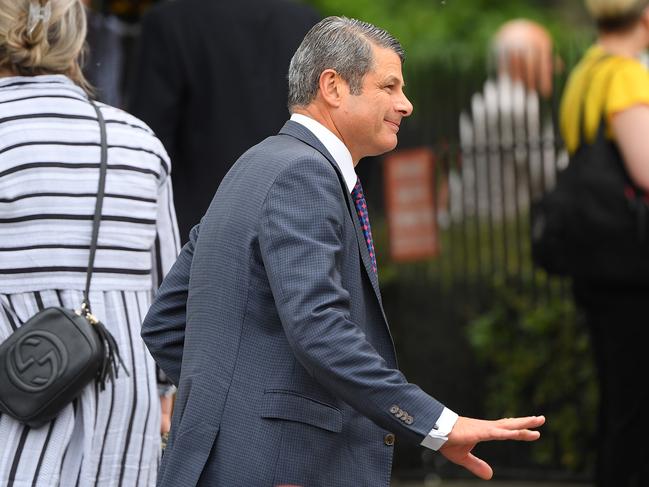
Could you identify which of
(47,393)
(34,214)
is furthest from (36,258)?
(47,393)

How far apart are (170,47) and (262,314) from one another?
2.42 m

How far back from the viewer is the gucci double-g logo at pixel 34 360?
3291 mm

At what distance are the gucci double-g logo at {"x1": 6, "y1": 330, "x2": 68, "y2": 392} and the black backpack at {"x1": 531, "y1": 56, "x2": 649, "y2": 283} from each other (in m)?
2.42

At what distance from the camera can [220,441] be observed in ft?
9.23

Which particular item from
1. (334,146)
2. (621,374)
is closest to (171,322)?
(334,146)

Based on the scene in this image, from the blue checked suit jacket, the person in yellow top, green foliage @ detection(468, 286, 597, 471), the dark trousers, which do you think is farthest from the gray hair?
green foliage @ detection(468, 286, 597, 471)

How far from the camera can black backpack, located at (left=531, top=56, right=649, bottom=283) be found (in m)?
4.96

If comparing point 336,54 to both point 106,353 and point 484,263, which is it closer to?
point 106,353

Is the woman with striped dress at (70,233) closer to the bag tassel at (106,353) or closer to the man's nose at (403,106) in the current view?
the bag tassel at (106,353)

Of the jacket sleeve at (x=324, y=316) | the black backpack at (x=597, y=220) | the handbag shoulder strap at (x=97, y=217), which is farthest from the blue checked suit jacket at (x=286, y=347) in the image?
the black backpack at (x=597, y=220)

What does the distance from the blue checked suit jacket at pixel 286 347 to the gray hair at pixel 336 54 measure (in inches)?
4.9

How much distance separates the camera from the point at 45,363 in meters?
3.29

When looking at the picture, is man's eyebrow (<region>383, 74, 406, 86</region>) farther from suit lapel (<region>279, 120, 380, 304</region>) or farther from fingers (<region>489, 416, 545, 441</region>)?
fingers (<region>489, 416, 545, 441</region>)

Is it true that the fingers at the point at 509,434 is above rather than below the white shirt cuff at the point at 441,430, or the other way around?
above
